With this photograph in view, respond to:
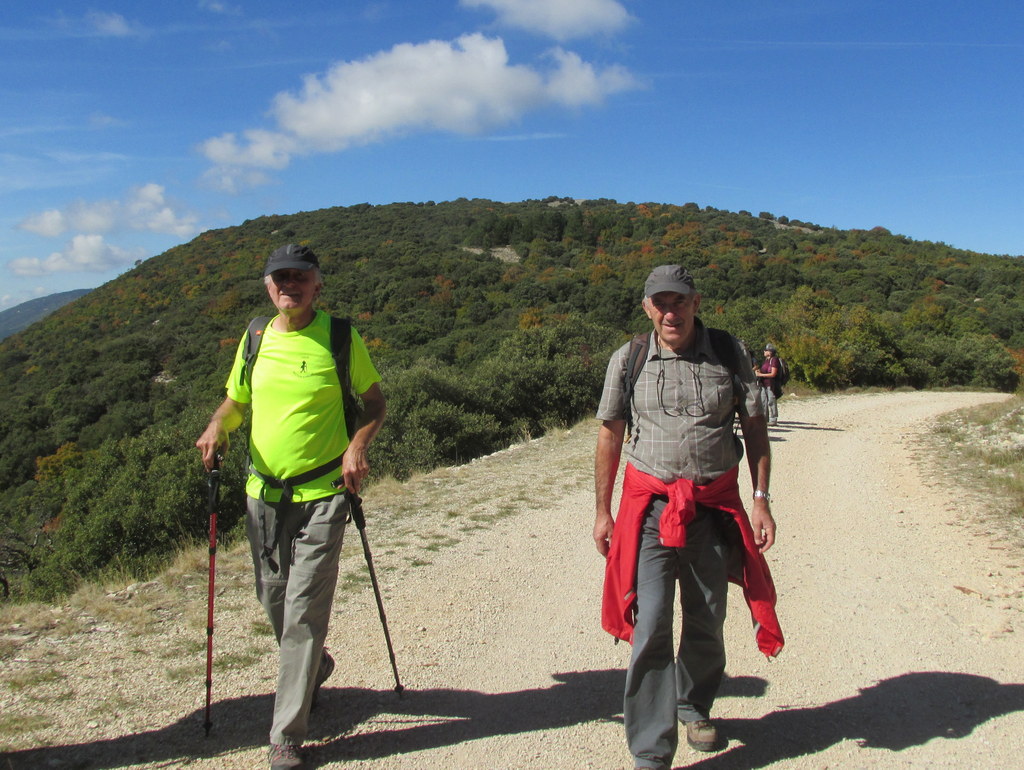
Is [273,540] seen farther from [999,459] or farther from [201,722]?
[999,459]

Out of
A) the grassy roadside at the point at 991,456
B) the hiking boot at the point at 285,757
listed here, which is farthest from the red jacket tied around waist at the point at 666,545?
the grassy roadside at the point at 991,456

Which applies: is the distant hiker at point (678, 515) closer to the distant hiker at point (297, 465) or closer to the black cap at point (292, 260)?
the distant hiker at point (297, 465)

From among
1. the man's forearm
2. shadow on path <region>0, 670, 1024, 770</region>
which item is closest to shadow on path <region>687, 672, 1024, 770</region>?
shadow on path <region>0, 670, 1024, 770</region>

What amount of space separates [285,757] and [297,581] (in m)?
0.67

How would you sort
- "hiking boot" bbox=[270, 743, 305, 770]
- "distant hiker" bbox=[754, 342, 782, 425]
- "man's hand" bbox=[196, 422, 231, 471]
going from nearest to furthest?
"hiking boot" bbox=[270, 743, 305, 770]
"man's hand" bbox=[196, 422, 231, 471]
"distant hiker" bbox=[754, 342, 782, 425]

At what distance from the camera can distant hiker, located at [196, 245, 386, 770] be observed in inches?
116

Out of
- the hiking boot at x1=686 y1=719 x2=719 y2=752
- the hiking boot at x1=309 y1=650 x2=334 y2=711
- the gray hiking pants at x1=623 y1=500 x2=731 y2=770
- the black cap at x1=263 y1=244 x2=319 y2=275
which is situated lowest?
the hiking boot at x1=686 y1=719 x2=719 y2=752

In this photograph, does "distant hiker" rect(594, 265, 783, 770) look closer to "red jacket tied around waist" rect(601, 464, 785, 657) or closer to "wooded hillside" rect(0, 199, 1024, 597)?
"red jacket tied around waist" rect(601, 464, 785, 657)

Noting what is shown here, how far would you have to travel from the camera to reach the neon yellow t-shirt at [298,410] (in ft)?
10.0

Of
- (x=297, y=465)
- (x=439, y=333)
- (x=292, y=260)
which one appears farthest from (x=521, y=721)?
(x=439, y=333)

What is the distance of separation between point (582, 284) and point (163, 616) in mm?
42399

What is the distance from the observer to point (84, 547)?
31.6ft

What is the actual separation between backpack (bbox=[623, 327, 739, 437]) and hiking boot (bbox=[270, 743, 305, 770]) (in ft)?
6.04

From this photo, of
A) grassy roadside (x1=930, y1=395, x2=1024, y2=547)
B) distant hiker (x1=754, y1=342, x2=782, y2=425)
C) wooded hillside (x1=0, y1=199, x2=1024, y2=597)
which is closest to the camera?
grassy roadside (x1=930, y1=395, x2=1024, y2=547)
